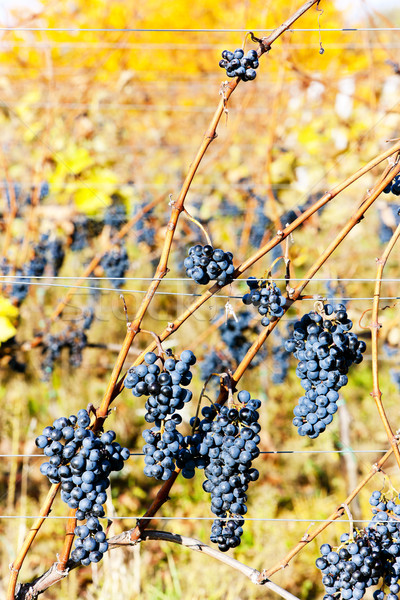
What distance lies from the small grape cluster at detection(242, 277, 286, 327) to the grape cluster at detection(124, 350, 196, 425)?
0.66 feet

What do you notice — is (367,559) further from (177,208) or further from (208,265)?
(177,208)

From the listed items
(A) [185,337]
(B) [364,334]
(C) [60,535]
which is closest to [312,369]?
(B) [364,334]

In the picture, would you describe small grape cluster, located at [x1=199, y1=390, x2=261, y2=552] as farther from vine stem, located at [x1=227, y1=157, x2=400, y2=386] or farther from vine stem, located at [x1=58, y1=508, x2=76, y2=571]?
vine stem, located at [x1=58, y1=508, x2=76, y2=571]

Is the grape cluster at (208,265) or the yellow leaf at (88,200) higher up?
the yellow leaf at (88,200)

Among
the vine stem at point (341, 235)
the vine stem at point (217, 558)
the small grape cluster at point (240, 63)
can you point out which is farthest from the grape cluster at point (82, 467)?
the small grape cluster at point (240, 63)

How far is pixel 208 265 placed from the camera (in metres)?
1.12

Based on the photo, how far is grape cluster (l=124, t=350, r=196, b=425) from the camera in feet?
3.52

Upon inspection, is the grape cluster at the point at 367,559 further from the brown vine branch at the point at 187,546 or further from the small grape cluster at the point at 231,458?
the small grape cluster at the point at 231,458

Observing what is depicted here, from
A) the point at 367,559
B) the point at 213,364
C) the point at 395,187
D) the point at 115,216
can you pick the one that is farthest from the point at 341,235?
the point at 115,216

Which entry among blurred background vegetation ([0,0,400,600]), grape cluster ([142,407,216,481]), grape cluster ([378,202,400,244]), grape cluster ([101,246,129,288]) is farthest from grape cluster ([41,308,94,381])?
grape cluster ([378,202,400,244])

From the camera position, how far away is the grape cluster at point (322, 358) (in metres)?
1.17

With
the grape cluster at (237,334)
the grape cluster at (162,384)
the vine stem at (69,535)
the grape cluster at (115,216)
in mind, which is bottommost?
the vine stem at (69,535)

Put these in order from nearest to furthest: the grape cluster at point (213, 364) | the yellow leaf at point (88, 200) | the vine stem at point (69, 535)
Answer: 1. the vine stem at point (69, 535)
2. the grape cluster at point (213, 364)
3. the yellow leaf at point (88, 200)

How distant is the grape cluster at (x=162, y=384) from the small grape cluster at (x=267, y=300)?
0.66ft
